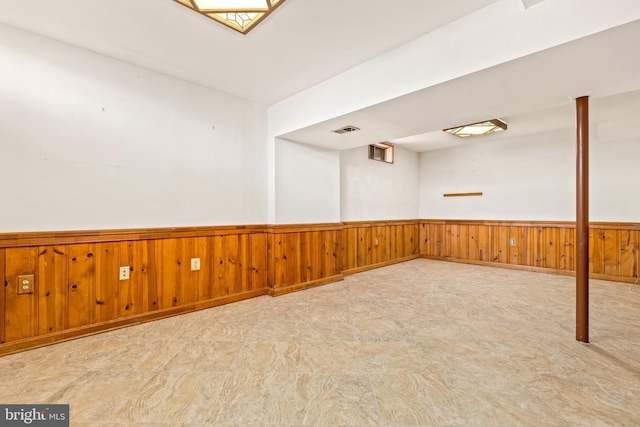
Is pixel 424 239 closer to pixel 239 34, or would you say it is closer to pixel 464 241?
pixel 464 241

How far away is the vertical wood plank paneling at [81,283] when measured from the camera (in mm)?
2387

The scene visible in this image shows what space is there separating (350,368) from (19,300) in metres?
2.50

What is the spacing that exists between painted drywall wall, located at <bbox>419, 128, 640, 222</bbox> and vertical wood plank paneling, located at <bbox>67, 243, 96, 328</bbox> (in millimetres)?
6028

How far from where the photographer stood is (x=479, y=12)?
1.97 meters

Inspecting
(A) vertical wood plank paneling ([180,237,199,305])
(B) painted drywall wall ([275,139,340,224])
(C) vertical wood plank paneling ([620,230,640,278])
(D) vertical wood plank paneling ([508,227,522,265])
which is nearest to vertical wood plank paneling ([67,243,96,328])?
(A) vertical wood plank paneling ([180,237,199,305])

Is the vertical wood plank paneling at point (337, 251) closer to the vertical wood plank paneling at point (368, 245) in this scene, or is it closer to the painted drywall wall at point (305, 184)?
the painted drywall wall at point (305, 184)

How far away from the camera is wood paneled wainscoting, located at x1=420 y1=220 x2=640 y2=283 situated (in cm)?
429

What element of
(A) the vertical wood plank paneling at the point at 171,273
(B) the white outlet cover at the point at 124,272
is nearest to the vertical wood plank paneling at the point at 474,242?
(A) the vertical wood plank paneling at the point at 171,273

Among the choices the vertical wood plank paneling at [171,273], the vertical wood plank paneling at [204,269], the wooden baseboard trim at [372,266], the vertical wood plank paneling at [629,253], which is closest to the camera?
the vertical wood plank paneling at [171,273]

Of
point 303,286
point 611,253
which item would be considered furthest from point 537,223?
point 303,286

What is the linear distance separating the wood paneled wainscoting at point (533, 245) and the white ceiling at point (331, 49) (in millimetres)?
3185

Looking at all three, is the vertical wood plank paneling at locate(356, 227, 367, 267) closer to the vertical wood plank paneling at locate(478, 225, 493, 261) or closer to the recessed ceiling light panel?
the recessed ceiling light panel

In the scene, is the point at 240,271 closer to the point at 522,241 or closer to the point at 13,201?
the point at 13,201

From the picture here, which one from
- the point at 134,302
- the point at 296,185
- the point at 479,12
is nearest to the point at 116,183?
the point at 134,302
